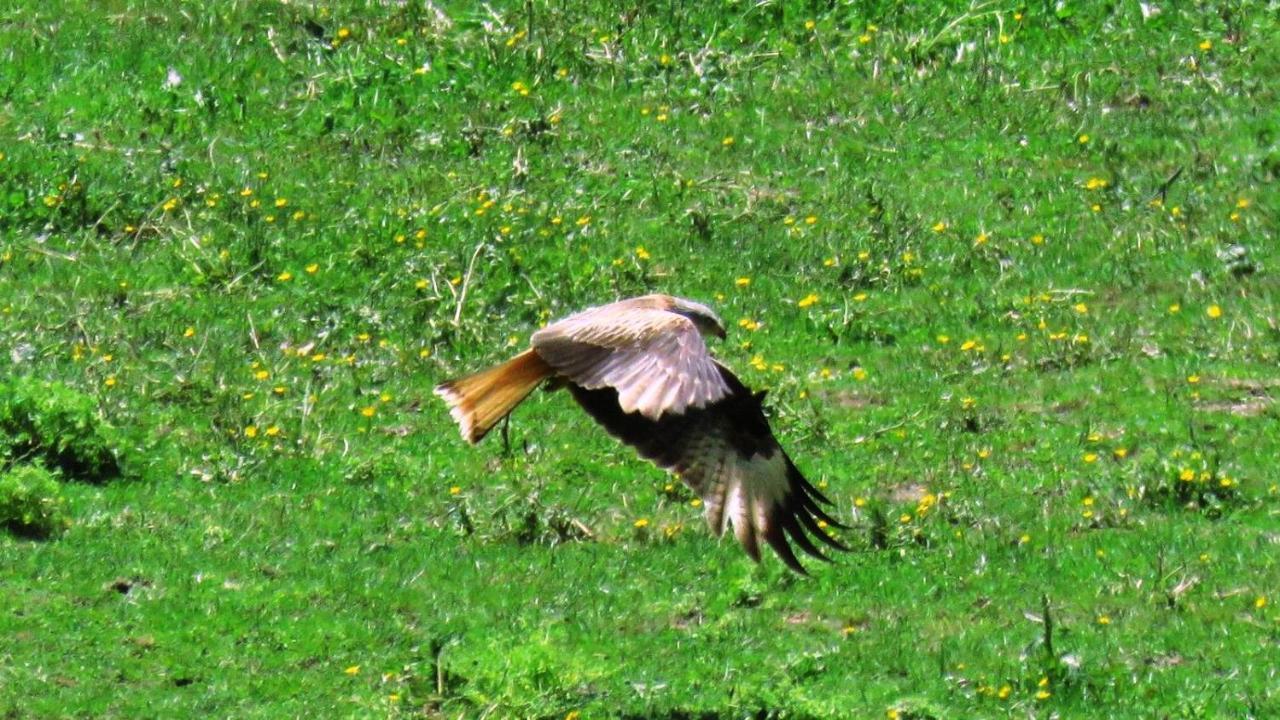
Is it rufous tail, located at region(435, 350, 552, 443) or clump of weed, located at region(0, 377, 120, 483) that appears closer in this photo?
rufous tail, located at region(435, 350, 552, 443)

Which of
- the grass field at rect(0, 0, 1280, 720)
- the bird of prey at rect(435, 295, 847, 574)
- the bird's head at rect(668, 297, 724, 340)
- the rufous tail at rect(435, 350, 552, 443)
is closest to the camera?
the bird of prey at rect(435, 295, 847, 574)

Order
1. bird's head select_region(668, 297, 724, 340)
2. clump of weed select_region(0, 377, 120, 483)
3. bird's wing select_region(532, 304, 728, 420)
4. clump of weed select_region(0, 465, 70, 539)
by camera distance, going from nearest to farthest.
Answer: bird's wing select_region(532, 304, 728, 420), bird's head select_region(668, 297, 724, 340), clump of weed select_region(0, 465, 70, 539), clump of weed select_region(0, 377, 120, 483)

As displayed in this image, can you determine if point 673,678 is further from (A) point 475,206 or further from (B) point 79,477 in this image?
(A) point 475,206

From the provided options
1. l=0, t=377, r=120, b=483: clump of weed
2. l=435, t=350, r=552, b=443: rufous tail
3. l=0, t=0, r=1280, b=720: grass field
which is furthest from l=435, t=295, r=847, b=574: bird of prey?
l=0, t=377, r=120, b=483: clump of weed

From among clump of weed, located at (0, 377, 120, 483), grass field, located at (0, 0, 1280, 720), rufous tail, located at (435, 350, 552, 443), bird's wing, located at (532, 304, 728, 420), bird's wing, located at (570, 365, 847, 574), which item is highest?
bird's wing, located at (532, 304, 728, 420)

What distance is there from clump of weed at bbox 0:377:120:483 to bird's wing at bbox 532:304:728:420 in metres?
3.67

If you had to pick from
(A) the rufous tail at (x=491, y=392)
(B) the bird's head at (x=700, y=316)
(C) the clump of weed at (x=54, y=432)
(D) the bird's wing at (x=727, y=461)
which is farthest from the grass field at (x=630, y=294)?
(B) the bird's head at (x=700, y=316)

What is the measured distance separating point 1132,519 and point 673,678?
8.34 feet

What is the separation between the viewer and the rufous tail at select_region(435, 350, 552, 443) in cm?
879

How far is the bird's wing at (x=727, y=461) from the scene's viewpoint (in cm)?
888

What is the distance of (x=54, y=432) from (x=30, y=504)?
0.91m

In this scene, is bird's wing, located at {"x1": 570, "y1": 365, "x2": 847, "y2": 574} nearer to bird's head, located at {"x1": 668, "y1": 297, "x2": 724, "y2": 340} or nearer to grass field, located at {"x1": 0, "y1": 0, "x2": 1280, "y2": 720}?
grass field, located at {"x1": 0, "y1": 0, "x2": 1280, "y2": 720}

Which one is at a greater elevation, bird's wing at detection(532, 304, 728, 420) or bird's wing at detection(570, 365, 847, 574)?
bird's wing at detection(532, 304, 728, 420)

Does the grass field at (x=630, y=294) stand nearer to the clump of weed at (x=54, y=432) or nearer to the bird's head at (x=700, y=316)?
the clump of weed at (x=54, y=432)
